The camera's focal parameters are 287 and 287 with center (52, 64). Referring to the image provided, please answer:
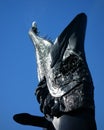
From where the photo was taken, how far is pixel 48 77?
4918 millimetres

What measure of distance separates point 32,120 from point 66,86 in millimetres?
757

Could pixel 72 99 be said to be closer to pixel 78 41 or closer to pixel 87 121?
pixel 87 121

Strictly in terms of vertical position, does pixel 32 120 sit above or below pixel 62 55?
below

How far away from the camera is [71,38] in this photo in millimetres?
4938

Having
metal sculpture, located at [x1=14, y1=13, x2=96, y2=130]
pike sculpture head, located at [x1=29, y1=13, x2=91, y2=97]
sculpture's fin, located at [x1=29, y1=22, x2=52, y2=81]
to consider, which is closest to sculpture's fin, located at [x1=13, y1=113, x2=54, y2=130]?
metal sculpture, located at [x1=14, y1=13, x2=96, y2=130]

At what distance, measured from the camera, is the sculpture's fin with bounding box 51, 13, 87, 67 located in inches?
193

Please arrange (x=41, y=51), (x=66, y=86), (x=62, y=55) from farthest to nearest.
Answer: (x=41, y=51), (x=62, y=55), (x=66, y=86)

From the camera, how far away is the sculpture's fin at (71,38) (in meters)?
4.90

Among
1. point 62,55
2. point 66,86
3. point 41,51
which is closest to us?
point 66,86

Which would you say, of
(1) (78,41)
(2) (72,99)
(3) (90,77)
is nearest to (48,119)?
(2) (72,99)

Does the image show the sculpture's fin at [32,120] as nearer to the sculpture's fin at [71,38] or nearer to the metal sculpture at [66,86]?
the metal sculpture at [66,86]

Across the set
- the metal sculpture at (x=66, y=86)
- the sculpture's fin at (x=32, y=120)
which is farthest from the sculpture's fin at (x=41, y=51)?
the sculpture's fin at (x=32, y=120)

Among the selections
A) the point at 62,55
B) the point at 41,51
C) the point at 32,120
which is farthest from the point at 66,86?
the point at 41,51

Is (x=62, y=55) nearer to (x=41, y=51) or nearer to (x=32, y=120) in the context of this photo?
(x=41, y=51)
